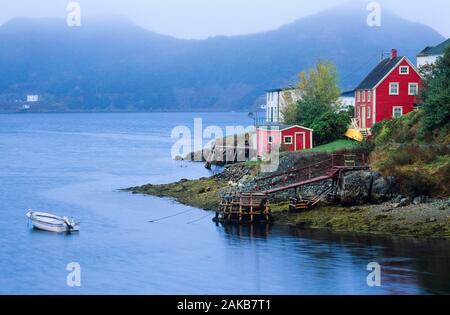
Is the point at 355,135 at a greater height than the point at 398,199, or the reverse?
the point at 355,135

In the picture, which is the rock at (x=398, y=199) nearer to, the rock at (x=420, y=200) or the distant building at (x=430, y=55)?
the rock at (x=420, y=200)

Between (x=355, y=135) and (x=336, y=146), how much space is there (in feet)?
9.22

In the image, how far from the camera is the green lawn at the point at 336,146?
183ft

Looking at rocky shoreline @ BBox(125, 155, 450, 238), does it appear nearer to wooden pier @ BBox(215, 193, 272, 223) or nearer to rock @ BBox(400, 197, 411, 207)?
rock @ BBox(400, 197, 411, 207)

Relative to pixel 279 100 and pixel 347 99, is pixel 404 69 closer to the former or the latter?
pixel 347 99

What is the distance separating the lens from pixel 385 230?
4162 cm

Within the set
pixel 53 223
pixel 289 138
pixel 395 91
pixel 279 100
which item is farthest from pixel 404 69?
pixel 53 223

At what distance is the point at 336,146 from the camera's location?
2275 inches

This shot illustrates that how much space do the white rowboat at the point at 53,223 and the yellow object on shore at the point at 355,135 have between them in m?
20.0

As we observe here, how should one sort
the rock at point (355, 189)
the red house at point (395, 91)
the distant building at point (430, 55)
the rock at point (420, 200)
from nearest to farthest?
the rock at point (420, 200) → the rock at point (355, 189) → the red house at point (395, 91) → the distant building at point (430, 55)

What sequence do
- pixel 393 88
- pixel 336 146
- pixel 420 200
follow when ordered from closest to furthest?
pixel 420 200 → pixel 336 146 → pixel 393 88

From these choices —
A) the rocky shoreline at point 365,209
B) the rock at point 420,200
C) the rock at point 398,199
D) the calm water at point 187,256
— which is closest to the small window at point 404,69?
the rocky shoreline at point 365,209

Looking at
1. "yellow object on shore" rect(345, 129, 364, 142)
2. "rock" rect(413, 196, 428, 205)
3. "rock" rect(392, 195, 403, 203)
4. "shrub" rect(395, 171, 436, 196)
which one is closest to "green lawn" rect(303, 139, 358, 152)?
"yellow object on shore" rect(345, 129, 364, 142)

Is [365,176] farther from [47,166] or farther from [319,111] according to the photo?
[47,166]
